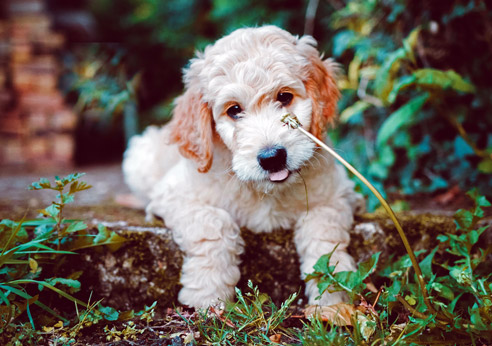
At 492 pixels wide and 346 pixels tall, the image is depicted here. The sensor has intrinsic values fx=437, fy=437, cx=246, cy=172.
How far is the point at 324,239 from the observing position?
8.46 feet

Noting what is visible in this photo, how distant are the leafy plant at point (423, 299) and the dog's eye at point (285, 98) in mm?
946

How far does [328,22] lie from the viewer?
6.25 m

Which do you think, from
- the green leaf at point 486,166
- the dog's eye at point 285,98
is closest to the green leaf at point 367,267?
the dog's eye at point 285,98

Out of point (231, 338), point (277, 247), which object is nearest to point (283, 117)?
point (277, 247)

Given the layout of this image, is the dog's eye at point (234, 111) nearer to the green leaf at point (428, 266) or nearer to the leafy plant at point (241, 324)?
the leafy plant at point (241, 324)

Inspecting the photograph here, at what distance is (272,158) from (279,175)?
0.39ft

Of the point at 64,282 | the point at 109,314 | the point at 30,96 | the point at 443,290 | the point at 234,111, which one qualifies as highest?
the point at 234,111

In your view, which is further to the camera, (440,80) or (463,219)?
(440,80)

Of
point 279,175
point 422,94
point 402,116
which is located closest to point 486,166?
point 402,116

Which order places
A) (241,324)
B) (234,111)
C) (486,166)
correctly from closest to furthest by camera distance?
(241,324) → (234,111) → (486,166)

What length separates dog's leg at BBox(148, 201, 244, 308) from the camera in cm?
248

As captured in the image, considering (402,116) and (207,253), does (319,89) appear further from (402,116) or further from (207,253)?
(207,253)

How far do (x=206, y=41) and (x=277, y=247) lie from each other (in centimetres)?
623

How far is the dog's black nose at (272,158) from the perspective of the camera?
7.67 ft
